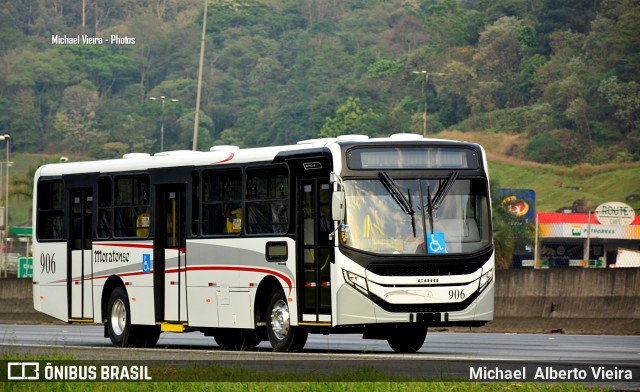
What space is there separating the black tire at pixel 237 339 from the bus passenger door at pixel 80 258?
2.66m

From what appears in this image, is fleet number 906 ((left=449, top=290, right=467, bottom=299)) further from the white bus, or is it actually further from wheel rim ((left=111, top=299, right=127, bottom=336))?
wheel rim ((left=111, top=299, right=127, bottom=336))

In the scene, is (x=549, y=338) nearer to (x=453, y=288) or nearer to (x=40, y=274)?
(x=453, y=288)

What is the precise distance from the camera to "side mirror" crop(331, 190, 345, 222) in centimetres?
→ 2042

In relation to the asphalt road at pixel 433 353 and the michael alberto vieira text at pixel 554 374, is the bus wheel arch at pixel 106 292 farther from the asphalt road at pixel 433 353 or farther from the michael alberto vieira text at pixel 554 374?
the michael alberto vieira text at pixel 554 374

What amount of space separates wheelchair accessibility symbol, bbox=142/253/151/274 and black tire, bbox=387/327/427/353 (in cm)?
457

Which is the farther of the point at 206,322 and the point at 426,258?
the point at 206,322

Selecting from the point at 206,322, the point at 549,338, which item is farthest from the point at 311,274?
the point at 549,338

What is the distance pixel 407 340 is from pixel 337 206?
3044mm

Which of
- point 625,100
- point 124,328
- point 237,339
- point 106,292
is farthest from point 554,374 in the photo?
point 625,100

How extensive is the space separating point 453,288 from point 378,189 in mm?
1734

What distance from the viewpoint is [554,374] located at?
16.0m

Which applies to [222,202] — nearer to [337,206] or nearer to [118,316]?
[337,206]

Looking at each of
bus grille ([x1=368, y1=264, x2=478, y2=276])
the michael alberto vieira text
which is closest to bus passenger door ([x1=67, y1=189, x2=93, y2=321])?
bus grille ([x1=368, y1=264, x2=478, y2=276])

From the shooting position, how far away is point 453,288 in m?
21.0
